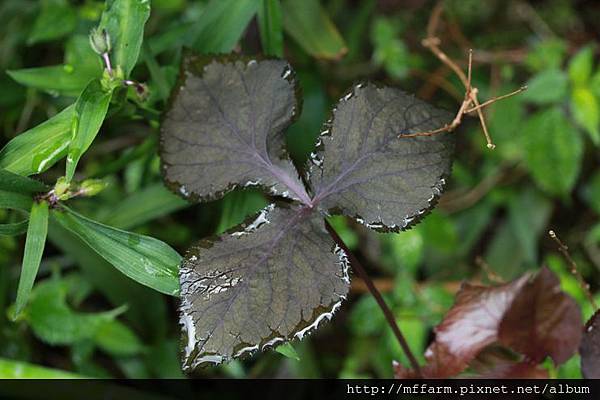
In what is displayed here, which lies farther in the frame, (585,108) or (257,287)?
(585,108)

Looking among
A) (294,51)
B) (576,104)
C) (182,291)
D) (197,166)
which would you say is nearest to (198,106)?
(197,166)

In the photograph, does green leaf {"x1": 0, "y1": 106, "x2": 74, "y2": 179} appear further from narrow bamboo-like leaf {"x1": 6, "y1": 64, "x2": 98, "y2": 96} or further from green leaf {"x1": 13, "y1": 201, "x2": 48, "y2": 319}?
narrow bamboo-like leaf {"x1": 6, "y1": 64, "x2": 98, "y2": 96}

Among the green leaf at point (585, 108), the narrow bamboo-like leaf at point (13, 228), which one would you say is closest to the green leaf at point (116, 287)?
the narrow bamboo-like leaf at point (13, 228)

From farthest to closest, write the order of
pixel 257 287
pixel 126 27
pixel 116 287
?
pixel 116 287
pixel 126 27
pixel 257 287

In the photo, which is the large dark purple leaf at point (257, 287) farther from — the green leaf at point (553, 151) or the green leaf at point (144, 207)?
the green leaf at point (553, 151)

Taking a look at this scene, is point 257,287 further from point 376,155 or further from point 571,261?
point 571,261

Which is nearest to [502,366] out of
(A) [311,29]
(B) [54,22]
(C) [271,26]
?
(C) [271,26]

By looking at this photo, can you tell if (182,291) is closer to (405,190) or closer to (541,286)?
(405,190)
